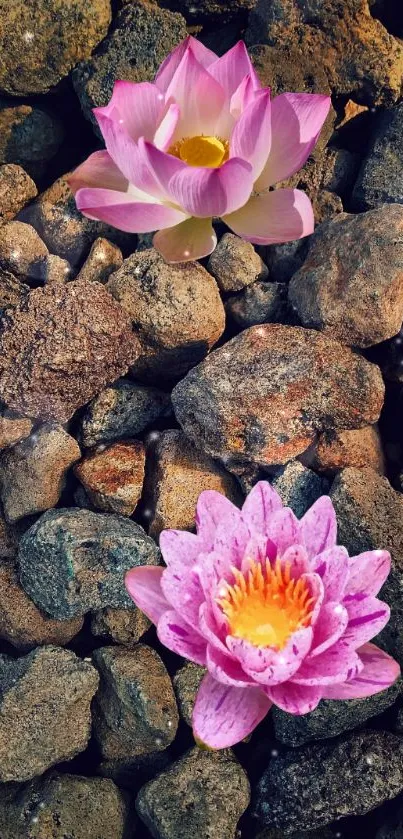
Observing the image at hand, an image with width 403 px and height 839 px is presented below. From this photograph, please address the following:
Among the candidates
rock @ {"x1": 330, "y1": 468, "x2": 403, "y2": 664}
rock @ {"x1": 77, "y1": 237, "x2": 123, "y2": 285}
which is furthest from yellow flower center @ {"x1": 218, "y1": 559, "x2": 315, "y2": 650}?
rock @ {"x1": 77, "y1": 237, "x2": 123, "y2": 285}

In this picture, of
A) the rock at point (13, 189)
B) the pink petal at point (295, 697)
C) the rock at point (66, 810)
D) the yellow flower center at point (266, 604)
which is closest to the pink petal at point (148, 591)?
the yellow flower center at point (266, 604)

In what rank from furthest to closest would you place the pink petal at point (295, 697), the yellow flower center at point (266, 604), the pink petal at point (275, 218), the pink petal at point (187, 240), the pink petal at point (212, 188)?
1. the pink petal at point (187, 240)
2. the pink petal at point (275, 218)
3. the pink petal at point (212, 188)
4. the yellow flower center at point (266, 604)
5. the pink petal at point (295, 697)

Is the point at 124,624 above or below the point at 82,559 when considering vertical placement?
below

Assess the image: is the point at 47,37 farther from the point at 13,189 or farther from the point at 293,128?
the point at 293,128

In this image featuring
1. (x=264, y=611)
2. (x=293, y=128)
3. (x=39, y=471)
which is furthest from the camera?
(x=39, y=471)

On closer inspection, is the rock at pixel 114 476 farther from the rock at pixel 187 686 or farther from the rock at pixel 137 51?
the rock at pixel 137 51

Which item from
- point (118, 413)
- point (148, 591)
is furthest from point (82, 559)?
point (148, 591)
